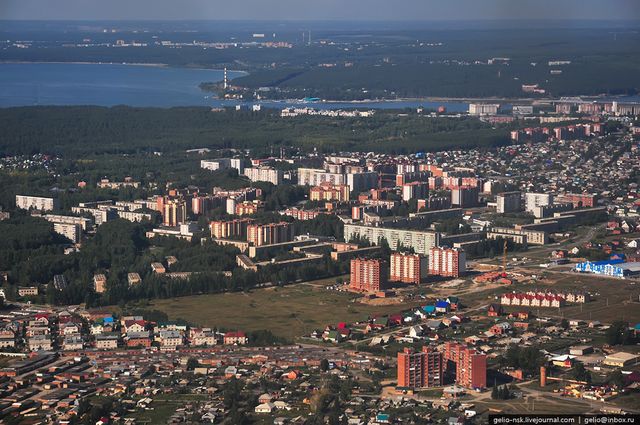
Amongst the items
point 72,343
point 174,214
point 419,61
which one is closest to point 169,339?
point 72,343

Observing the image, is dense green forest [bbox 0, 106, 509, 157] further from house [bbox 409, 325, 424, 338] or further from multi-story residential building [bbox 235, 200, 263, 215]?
house [bbox 409, 325, 424, 338]

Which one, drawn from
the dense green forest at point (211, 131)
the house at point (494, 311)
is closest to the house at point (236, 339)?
the house at point (494, 311)

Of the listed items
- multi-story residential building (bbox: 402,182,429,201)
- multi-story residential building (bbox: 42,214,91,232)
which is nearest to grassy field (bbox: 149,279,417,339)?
multi-story residential building (bbox: 42,214,91,232)

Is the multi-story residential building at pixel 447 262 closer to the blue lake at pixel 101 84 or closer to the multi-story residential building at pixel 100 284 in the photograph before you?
the multi-story residential building at pixel 100 284

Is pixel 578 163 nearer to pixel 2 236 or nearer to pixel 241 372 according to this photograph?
pixel 2 236

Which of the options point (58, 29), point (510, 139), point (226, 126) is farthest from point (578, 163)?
point (58, 29)

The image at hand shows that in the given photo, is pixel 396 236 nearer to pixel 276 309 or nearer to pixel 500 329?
pixel 276 309

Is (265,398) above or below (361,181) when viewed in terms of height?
above

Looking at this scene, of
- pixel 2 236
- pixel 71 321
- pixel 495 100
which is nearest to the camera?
pixel 71 321
